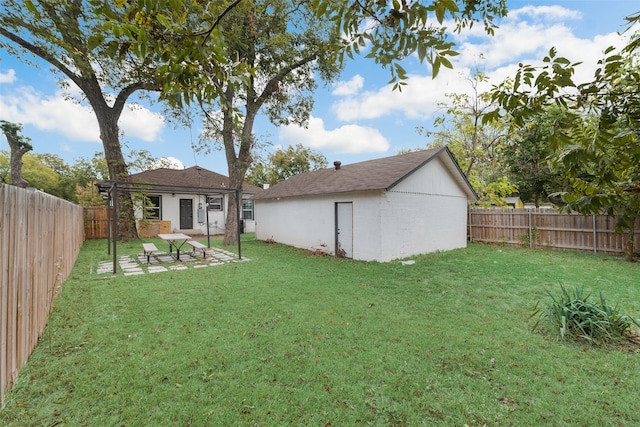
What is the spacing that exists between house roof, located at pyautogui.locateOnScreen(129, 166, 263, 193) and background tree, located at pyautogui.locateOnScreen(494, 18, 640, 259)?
1871 centimetres

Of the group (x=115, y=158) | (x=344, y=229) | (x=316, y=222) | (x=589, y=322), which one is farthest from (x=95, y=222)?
(x=589, y=322)

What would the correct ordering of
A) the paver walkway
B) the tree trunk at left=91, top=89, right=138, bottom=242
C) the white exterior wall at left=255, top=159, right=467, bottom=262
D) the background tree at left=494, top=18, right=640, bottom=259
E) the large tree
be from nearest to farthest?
the background tree at left=494, top=18, right=640, bottom=259, the large tree, the paver walkway, the white exterior wall at left=255, top=159, right=467, bottom=262, the tree trunk at left=91, top=89, right=138, bottom=242

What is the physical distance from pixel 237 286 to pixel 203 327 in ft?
7.14

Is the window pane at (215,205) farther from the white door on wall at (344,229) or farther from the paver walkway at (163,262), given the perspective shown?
the white door on wall at (344,229)

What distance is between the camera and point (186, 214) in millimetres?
18375

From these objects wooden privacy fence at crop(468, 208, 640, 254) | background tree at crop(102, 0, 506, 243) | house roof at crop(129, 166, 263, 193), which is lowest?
wooden privacy fence at crop(468, 208, 640, 254)

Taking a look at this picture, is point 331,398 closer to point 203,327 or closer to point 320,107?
point 203,327

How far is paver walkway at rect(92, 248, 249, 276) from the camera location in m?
8.00

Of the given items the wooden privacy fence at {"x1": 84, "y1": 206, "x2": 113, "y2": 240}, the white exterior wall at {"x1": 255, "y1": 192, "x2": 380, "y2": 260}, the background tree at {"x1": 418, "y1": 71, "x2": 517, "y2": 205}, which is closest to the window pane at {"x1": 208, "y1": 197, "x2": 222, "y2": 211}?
the white exterior wall at {"x1": 255, "y1": 192, "x2": 380, "y2": 260}

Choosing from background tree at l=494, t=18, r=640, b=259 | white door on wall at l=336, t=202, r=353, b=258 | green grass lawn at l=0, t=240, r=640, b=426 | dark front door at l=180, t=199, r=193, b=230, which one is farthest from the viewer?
dark front door at l=180, t=199, r=193, b=230

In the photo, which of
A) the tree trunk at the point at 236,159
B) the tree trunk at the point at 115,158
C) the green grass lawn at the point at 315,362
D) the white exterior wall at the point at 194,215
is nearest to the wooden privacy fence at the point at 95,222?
the white exterior wall at the point at 194,215

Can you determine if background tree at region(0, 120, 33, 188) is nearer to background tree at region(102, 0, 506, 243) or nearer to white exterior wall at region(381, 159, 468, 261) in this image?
background tree at region(102, 0, 506, 243)

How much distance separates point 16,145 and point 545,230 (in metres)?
18.8

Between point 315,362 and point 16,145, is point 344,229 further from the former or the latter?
point 16,145
